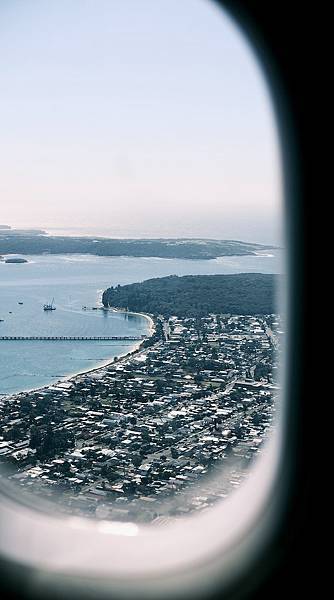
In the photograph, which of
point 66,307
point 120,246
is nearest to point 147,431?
point 66,307

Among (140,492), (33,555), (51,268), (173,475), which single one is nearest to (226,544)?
(33,555)

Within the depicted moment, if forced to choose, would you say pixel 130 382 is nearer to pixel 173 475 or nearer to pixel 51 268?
pixel 173 475

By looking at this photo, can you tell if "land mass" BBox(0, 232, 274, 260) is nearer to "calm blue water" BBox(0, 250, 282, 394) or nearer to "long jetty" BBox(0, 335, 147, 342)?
"calm blue water" BBox(0, 250, 282, 394)

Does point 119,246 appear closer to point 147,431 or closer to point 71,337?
point 71,337

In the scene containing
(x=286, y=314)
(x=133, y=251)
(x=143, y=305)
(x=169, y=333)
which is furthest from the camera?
(x=133, y=251)

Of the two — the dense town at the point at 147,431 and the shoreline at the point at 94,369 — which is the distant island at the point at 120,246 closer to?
the shoreline at the point at 94,369

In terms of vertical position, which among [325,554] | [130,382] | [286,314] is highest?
[286,314]
